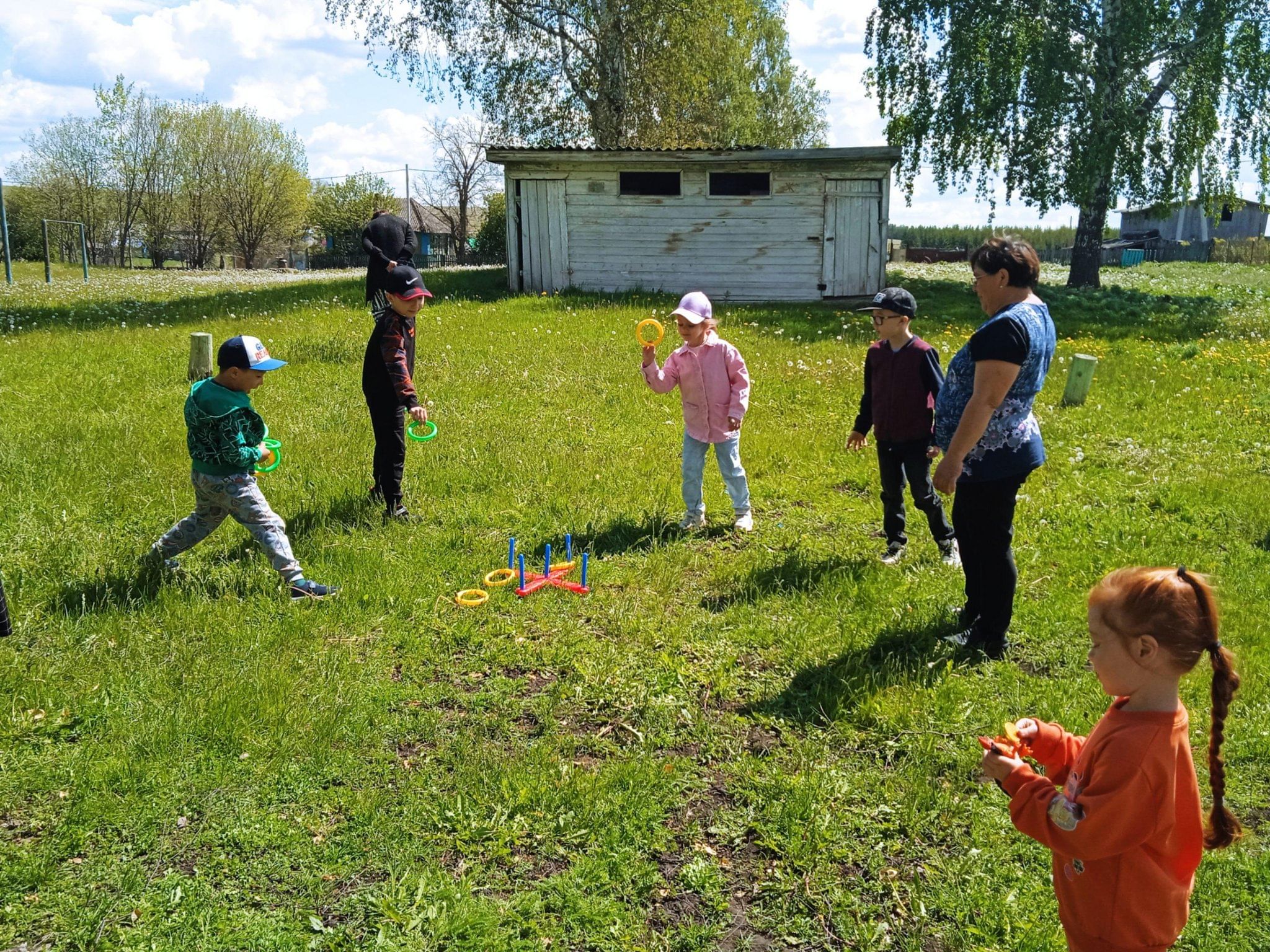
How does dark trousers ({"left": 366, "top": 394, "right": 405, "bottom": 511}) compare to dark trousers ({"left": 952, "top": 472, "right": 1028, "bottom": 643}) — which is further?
dark trousers ({"left": 366, "top": 394, "right": 405, "bottom": 511})

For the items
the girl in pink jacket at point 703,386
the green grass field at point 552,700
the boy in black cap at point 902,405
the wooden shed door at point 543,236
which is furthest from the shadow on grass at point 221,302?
the boy in black cap at point 902,405

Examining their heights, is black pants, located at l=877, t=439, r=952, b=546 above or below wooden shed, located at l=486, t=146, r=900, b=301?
below

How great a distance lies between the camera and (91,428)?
30.7 feet

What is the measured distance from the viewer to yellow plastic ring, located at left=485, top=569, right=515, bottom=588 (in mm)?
6039

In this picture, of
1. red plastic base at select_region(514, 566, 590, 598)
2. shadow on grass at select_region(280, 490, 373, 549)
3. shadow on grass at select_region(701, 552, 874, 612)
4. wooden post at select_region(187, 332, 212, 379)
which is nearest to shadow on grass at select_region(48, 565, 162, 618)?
shadow on grass at select_region(280, 490, 373, 549)

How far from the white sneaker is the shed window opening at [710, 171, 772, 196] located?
1686cm

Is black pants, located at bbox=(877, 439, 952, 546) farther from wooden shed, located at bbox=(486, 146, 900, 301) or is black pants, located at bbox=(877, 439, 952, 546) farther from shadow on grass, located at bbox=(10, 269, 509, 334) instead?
wooden shed, located at bbox=(486, 146, 900, 301)

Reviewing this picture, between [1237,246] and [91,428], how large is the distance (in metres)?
56.5

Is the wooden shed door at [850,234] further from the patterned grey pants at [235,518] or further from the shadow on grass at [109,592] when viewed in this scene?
the shadow on grass at [109,592]

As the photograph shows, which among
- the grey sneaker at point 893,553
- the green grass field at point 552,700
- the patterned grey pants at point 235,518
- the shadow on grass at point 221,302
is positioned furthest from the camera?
the shadow on grass at point 221,302

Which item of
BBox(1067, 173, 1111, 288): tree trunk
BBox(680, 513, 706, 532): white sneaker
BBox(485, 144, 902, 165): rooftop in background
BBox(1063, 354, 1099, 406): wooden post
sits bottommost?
BBox(680, 513, 706, 532): white sneaker

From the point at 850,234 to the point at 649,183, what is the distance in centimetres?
496

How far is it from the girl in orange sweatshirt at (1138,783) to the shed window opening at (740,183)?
2145cm

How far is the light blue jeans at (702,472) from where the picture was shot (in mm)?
7199
